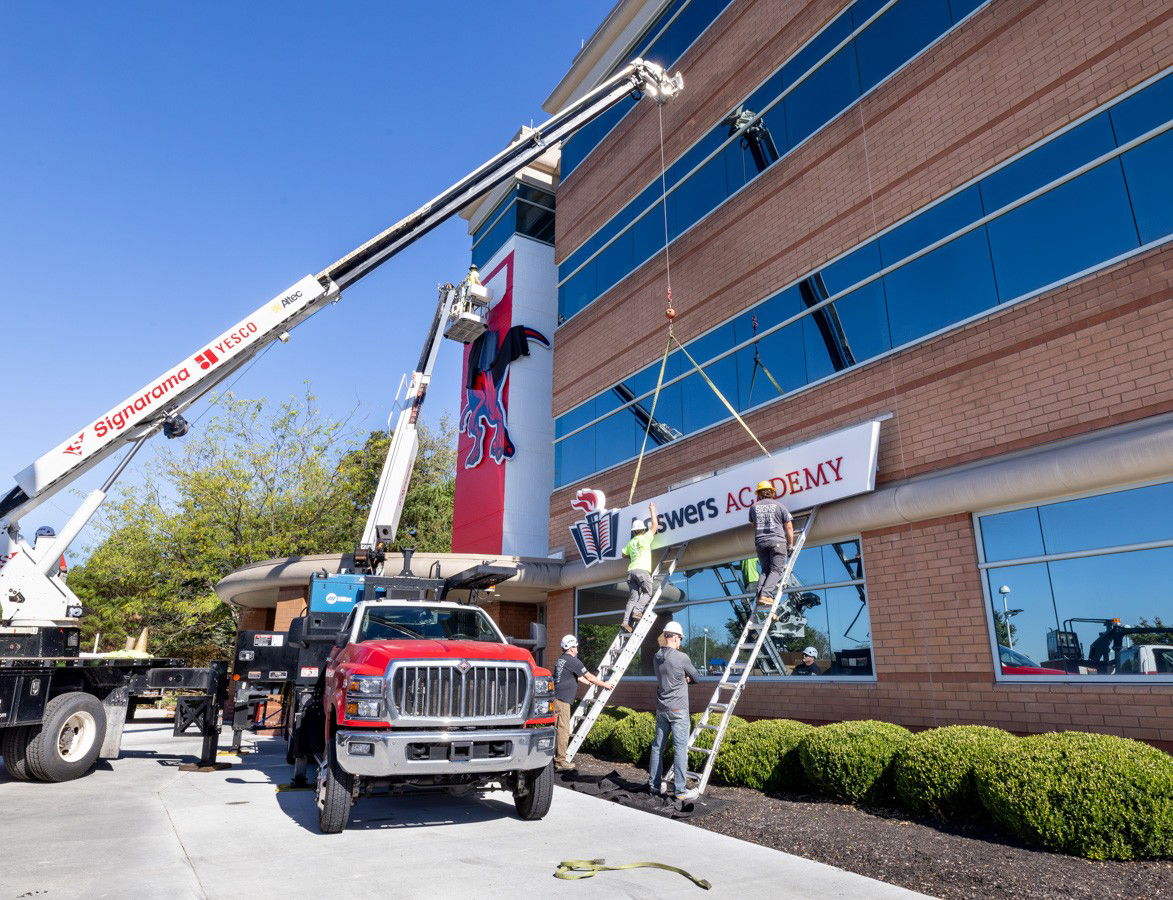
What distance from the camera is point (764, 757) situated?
9.04m

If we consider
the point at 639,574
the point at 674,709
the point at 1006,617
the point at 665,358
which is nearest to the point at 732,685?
the point at 674,709

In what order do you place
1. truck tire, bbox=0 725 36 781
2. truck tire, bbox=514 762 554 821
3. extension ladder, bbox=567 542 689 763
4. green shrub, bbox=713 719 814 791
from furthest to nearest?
extension ladder, bbox=567 542 689 763, truck tire, bbox=0 725 36 781, green shrub, bbox=713 719 814 791, truck tire, bbox=514 762 554 821

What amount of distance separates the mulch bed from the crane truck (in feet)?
6.85

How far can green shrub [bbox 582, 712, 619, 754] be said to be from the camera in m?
12.0

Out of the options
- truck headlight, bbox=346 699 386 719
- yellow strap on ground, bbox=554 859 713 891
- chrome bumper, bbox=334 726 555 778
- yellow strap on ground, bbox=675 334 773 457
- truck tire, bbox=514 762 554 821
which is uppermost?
yellow strap on ground, bbox=675 334 773 457

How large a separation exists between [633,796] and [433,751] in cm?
304

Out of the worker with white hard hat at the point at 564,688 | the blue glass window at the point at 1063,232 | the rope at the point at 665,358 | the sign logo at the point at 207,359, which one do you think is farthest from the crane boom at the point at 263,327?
the blue glass window at the point at 1063,232

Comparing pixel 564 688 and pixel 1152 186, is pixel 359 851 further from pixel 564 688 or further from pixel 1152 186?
pixel 1152 186

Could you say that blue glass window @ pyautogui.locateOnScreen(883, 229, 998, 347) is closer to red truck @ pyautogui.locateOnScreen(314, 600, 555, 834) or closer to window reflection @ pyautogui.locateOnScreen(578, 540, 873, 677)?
window reflection @ pyautogui.locateOnScreen(578, 540, 873, 677)

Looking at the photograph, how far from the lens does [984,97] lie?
10164 mm

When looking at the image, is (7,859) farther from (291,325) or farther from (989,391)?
(989,391)

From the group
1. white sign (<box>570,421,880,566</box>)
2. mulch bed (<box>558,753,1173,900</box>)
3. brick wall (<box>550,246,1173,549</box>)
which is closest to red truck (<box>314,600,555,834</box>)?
mulch bed (<box>558,753,1173,900</box>)

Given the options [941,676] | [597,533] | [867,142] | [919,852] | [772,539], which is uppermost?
[867,142]

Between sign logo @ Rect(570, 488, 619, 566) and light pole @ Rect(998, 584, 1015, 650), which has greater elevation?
sign logo @ Rect(570, 488, 619, 566)
